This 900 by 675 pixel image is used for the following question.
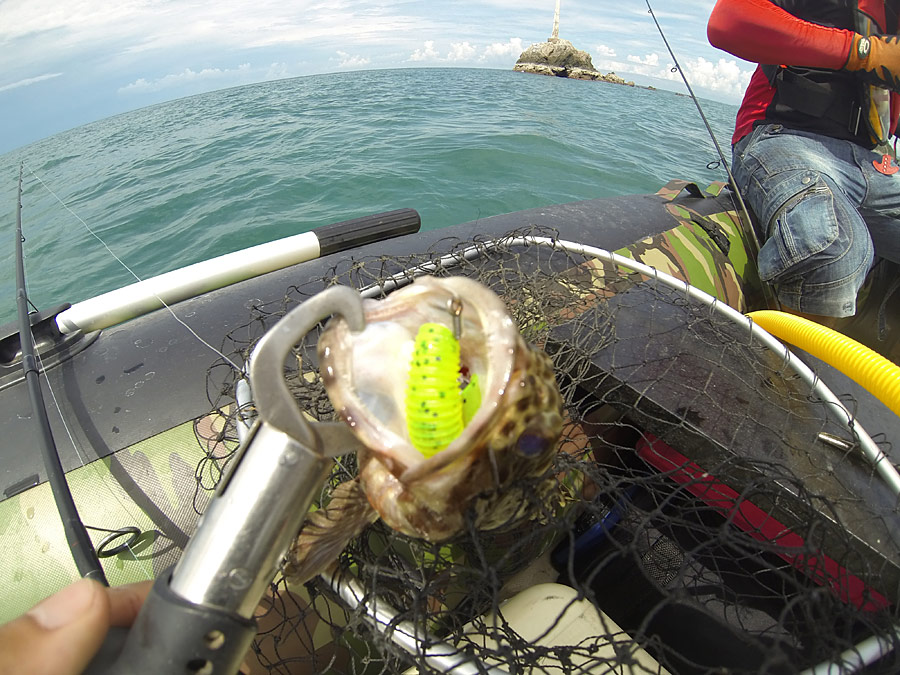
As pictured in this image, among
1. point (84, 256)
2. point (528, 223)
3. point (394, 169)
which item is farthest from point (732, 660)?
point (84, 256)

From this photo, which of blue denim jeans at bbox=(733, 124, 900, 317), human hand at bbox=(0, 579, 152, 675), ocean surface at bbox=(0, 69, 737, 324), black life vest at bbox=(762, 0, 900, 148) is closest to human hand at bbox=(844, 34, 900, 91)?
black life vest at bbox=(762, 0, 900, 148)

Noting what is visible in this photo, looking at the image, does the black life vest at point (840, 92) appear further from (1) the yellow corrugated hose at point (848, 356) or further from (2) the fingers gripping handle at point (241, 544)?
(2) the fingers gripping handle at point (241, 544)

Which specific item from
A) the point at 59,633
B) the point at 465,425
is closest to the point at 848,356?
the point at 465,425

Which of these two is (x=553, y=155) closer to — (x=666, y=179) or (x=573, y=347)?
(x=666, y=179)

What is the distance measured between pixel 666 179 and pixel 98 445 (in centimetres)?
1347

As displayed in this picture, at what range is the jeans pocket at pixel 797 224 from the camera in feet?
9.82

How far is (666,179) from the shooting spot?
12328mm

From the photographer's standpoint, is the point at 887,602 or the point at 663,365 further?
the point at 663,365

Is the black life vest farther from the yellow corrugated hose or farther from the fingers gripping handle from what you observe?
the fingers gripping handle

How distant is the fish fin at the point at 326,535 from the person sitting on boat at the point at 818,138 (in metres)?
3.23

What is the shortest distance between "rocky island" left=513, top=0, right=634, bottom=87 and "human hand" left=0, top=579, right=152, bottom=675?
2532 inches

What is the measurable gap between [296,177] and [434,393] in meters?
11.2

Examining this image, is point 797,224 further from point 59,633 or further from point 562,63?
point 562,63

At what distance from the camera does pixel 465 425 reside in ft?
3.23
